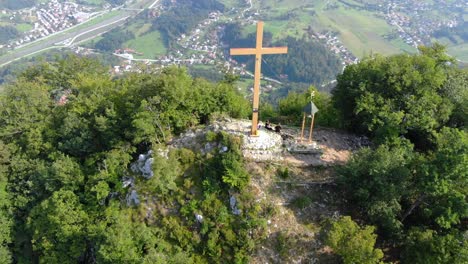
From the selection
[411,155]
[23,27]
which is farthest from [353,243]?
[23,27]

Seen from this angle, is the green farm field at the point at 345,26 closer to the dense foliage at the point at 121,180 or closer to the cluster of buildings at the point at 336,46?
the cluster of buildings at the point at 336,46

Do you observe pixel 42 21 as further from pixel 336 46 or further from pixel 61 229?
pixel 61 229

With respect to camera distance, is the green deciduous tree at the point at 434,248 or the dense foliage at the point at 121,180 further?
the dense foliage at the point at 121,180

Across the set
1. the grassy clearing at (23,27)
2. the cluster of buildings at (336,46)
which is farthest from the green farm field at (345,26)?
the grassy clearing at (23,27)

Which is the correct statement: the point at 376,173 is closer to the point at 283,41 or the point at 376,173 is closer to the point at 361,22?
the point at 283,41

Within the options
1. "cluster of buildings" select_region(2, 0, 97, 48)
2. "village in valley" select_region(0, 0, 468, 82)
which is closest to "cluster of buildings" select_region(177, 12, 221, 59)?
"village in valley" select_region(0, 0, 468, 82)

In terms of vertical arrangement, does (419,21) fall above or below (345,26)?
above

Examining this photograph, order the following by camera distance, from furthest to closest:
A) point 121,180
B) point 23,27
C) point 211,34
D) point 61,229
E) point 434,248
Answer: point 23,27 < point 211,34 < point 121,180 < point 61,229 < point 434,248
